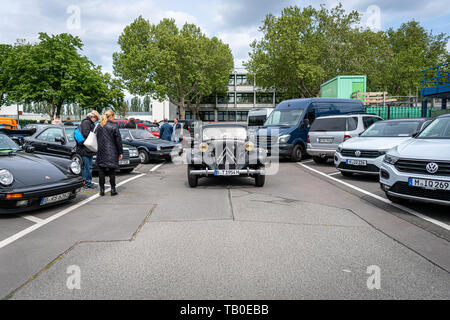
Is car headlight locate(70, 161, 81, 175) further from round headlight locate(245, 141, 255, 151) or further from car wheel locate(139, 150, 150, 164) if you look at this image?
car wheel locate(139, 150, 150, 164)

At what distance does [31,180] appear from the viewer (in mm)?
5664

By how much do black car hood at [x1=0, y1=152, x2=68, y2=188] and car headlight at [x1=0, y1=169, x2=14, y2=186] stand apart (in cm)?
7

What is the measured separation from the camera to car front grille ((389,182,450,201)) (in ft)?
17.1

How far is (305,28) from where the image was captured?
38312 millimetres

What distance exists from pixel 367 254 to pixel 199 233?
2.04m

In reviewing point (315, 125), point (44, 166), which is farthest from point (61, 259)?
point (315, 125)

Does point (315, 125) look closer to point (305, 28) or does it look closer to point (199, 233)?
point (199, 233)

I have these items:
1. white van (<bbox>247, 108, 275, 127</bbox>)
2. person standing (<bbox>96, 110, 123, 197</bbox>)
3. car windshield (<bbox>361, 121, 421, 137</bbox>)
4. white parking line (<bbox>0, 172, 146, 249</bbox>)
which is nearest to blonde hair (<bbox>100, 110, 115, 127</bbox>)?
person standing (<bbox>96, 110, 123, 197</bbox>)

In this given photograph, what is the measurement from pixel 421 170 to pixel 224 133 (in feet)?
15.7

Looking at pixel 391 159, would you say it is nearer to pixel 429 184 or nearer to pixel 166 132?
pixel 429 184

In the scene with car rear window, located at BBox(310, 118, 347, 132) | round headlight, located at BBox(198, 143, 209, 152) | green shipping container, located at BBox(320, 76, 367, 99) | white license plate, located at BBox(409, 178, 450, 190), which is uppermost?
green shipping container, located at BBox(320, 76, 367, 99)

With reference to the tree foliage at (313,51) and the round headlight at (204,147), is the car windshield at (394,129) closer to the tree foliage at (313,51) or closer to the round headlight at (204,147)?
the round headlight at (204,147)

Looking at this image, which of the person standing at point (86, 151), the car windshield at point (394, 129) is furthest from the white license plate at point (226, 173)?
the car windshield at point (394, 129)

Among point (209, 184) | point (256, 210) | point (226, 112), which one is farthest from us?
point (226, 112)
